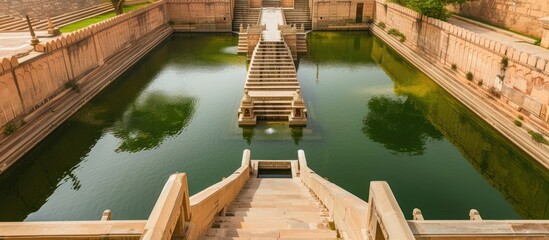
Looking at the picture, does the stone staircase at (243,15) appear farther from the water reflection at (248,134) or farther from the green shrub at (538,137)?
the green shrub at (538,137)

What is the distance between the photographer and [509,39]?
25.7 meters


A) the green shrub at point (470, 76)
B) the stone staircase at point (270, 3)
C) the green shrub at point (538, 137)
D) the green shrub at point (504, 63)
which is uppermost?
the stone staircase at point (270, 3)

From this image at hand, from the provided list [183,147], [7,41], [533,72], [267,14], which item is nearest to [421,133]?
[533,72]

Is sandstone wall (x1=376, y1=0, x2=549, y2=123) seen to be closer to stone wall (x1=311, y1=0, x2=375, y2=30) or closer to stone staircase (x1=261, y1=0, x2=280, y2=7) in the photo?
stone wall (x1=311, y1=0, x2=375, y2=30)

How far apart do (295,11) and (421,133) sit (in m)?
31.3

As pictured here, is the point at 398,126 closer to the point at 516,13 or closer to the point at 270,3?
the point at 516,13

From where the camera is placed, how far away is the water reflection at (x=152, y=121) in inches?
718

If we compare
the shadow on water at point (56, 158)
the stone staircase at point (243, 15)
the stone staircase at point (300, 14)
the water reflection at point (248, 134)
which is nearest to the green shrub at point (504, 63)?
the water reflection at point (248, 134)

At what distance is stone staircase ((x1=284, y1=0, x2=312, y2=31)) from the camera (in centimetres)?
4578

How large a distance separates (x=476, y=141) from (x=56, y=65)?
875 inches

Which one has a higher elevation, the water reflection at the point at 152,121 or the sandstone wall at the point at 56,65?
the sandstone wall at the point at 56,65

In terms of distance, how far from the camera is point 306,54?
34969 mm

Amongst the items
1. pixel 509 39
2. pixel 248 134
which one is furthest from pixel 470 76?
pixel 248 134

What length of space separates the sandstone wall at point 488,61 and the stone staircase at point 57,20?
29.0 meters
